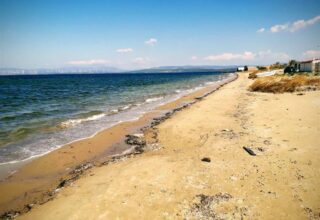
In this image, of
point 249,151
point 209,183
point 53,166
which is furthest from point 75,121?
point 209,183

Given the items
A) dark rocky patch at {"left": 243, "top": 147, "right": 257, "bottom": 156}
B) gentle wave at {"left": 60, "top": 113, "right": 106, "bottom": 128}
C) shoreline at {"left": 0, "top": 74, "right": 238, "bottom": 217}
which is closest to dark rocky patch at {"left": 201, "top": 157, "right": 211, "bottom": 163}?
dark rocky patch at {"left": 243, "top": 147, "right": 257, "bottom": 156}

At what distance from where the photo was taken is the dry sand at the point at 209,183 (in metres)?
5.84

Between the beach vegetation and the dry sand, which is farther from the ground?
the beach vegetation

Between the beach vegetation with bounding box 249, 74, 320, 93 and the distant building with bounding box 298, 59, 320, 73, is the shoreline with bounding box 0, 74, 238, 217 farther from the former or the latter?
the distant building with bounding box 298, 59, 320, 73

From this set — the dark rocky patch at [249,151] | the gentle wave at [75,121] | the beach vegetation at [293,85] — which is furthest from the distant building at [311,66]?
the dark rocky patch at [249,151]

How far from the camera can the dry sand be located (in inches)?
230

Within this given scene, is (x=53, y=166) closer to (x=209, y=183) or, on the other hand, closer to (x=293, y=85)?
(x=209, y=183)

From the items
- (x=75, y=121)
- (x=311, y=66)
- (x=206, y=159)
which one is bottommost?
(x=75, y=121)

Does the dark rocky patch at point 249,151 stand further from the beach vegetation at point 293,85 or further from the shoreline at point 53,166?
the beach vegetation at point 293,85

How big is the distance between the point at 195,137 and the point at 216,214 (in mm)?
6503

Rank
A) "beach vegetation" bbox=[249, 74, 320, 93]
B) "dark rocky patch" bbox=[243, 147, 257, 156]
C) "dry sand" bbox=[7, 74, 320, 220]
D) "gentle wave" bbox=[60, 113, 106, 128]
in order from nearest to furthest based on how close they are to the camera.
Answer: "dry sand" bbox=[7, 74, 320, 220], "dark rocky patch" bbox=[243, 147, 257, 156], "gentle wave" bbox=[60, 113, 106, 128], "beach vegetation" bbox=[249, 74, 320, 93]

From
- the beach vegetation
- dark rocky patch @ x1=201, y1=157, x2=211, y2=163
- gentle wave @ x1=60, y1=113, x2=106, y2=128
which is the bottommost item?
gentle wave @ x1=60, y1=113, x2=106, y2=128

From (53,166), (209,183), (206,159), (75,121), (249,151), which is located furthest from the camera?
(75,121)

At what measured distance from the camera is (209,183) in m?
7.10
